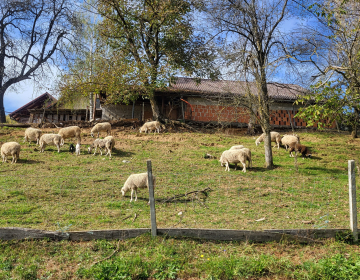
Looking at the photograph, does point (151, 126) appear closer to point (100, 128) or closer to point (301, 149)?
point (100, 128)

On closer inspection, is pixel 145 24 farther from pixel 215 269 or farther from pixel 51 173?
pixel 215 269

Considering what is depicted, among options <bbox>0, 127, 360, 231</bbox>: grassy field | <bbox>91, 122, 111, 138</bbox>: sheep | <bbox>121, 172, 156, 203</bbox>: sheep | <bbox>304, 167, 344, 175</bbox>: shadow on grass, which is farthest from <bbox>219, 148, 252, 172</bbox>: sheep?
<bbox>91, 122, 111, 138</bbox>: sheep

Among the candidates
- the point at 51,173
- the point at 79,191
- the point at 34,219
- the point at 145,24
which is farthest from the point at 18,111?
the point at 34,219

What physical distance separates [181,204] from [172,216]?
1168 millimetres

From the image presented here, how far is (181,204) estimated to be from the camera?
8.65m

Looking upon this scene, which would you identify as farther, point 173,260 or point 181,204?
point 181,204

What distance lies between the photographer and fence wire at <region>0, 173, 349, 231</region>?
6.88 metres

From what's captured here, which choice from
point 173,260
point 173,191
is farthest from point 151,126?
point 173,260

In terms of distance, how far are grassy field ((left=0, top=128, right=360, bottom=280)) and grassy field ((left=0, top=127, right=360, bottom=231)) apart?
31mm

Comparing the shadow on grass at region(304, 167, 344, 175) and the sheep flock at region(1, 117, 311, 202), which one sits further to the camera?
the shadow on grass at region(304, 167, 344, 175)

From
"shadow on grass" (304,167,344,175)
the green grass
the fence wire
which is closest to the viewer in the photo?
the green grass

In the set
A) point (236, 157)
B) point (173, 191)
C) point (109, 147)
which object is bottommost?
point (173, 191)

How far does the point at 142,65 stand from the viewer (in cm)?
2166

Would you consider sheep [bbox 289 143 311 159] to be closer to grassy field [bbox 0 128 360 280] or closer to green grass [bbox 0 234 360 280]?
grassy field [bbox 0 128 360 280]
